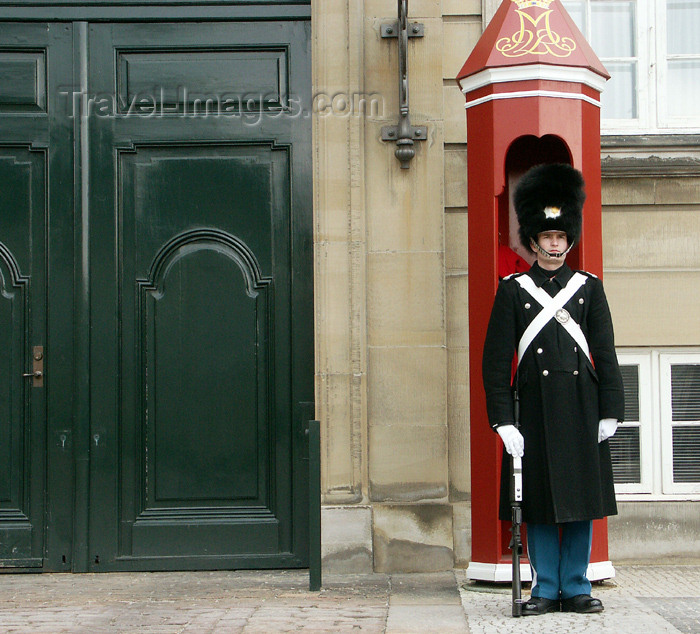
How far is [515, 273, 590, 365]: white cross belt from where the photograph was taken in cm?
488

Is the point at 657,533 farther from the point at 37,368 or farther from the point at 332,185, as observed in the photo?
the point at 37,368

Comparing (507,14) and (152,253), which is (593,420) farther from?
(152,253)

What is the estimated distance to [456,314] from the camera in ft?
20.2

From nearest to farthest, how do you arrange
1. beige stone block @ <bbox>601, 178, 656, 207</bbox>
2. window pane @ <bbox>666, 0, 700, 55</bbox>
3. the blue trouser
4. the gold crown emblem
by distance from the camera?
the blue trouser
the gold crown emblem
beige stone block @ <bbox>601, 178, 656, 207</bbox>
window pane @ <bbox>666, 0, 700, 55</bbox>

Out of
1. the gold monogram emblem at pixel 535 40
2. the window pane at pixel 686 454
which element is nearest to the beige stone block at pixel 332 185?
the gold monogram emblem at pixel 535 40

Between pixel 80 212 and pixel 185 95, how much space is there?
974mm

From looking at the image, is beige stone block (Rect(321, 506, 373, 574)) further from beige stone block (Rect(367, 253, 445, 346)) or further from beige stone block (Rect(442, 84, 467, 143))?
beige stone block (Rect(442, 84, 467, 143))

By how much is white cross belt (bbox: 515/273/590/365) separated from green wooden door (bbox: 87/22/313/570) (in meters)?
1.79

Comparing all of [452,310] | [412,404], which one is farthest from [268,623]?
[452,310]

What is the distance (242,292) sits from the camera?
636 centimetres

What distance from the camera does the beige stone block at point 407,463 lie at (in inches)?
237

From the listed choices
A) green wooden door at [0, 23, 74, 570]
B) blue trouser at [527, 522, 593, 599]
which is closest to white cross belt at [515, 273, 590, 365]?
blue trouser at [527, 522, 593, 599]

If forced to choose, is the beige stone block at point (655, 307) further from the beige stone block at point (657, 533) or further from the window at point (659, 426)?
the beige stone block at point (657, 533)

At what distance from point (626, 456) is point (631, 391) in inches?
15.5
